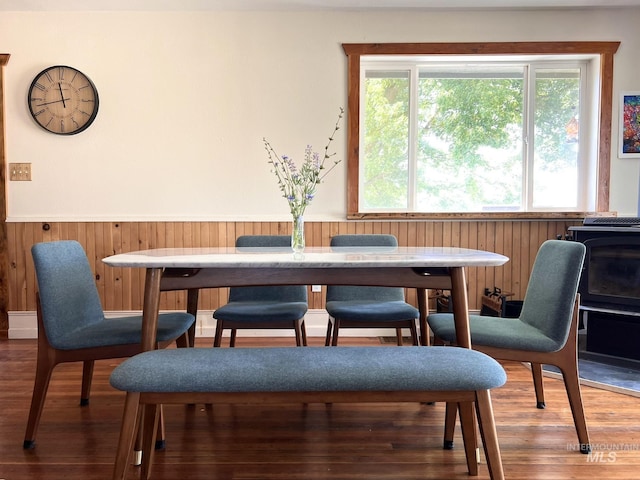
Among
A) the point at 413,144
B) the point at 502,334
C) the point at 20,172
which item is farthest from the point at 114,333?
the point at 413,144

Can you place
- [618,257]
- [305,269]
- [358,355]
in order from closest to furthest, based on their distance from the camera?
[358,355] → [305,269] → [618,257]

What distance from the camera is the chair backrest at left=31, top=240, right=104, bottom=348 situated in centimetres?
170

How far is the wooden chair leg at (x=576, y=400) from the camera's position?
166 cm

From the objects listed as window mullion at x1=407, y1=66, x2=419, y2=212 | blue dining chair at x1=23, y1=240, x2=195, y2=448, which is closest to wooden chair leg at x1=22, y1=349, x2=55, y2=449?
blue dining chair at x1=23, y1=240, x2=195, y2=448

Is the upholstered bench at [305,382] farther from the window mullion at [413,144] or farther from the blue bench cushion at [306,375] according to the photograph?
the window mullion at [413,144]

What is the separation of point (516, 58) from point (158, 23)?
2.84 meters

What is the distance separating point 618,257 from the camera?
8.93ft

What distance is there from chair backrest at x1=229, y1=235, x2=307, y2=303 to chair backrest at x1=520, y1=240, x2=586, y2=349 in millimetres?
1263

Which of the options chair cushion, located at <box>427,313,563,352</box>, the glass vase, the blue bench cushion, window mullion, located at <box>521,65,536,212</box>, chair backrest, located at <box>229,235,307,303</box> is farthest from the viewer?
window mullion, located at <box>521,65,536,212</box>

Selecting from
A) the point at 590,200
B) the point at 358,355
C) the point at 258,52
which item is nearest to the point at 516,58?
the point at 590,200

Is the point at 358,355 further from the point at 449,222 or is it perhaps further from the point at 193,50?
the point at 193,50

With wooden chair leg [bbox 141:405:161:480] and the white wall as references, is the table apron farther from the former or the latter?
the white wall

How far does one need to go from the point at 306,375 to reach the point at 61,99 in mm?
3243

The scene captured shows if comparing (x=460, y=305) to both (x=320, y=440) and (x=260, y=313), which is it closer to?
(x=320, y=440)
